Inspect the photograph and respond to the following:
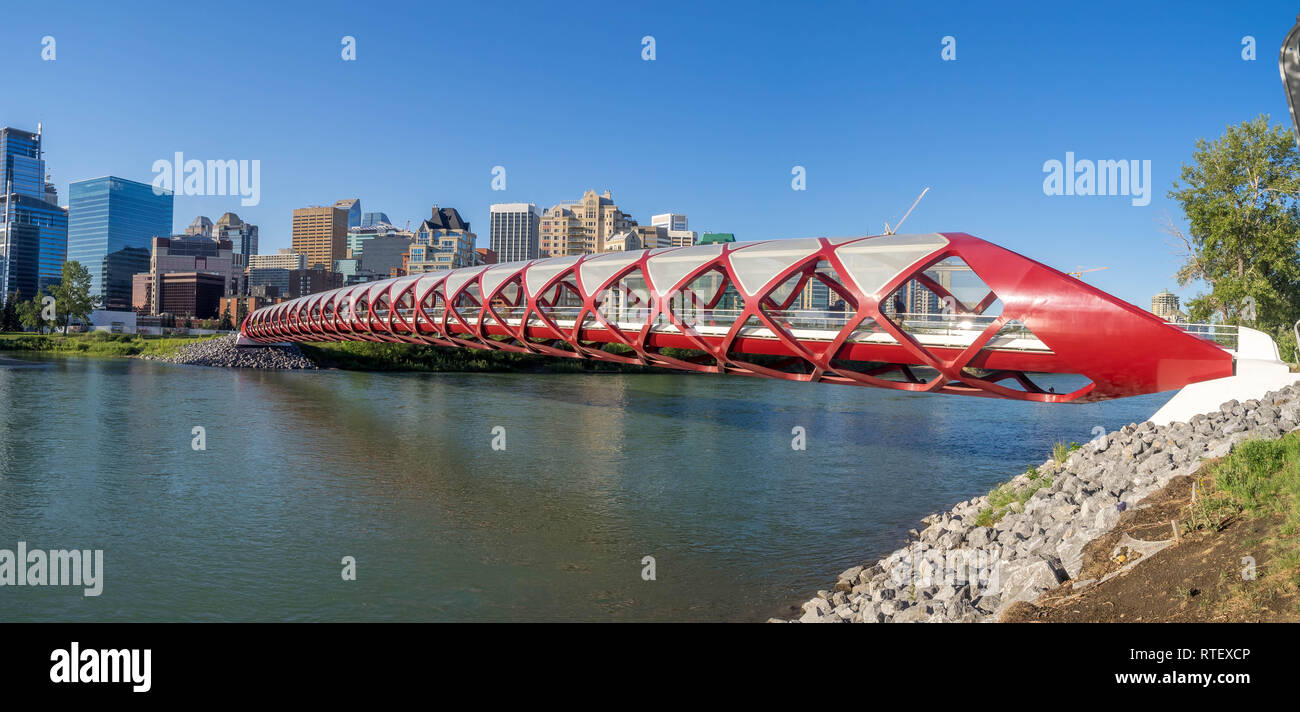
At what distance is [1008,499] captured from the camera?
544 inches

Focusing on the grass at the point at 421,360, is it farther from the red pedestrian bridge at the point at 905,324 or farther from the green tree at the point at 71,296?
the green tree at the point at 71,296

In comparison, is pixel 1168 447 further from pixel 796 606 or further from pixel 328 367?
pixel 328 367

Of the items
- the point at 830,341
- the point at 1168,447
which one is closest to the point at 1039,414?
the point at 830,341

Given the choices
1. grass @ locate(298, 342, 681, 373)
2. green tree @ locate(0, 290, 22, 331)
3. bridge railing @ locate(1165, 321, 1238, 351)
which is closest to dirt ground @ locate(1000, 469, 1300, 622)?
bridge railing @ locate(1165, 321, 1238, 351)

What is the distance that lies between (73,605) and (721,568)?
33.3 feet

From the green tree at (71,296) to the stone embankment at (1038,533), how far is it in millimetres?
104373

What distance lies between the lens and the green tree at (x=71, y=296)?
3479 inches

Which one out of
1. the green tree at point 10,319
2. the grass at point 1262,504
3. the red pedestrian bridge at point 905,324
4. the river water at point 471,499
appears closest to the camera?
the grass at point 1262,504

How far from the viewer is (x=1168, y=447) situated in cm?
1098

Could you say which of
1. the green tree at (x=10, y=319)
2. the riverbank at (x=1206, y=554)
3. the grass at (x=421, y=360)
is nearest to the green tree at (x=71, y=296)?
the green tree at (x=10, y=319)

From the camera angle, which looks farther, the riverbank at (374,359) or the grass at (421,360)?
the grass at (421,360)

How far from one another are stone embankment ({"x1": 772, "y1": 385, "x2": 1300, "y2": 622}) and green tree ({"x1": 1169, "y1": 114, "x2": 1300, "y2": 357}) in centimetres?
2009

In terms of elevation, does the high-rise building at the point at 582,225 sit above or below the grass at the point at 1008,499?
above
